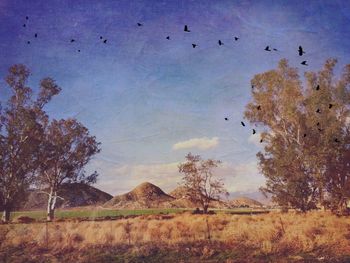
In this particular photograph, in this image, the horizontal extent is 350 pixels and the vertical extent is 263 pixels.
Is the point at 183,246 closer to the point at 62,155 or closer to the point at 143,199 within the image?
the point at 62,155

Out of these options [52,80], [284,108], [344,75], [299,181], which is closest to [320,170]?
[299,181]

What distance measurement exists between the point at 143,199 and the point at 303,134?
9495 cm

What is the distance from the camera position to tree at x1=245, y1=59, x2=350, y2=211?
31506 mm

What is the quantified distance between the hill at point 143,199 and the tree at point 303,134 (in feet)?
Result: 248

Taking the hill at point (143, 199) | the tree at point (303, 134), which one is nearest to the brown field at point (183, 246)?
the tree at point (303, 134)

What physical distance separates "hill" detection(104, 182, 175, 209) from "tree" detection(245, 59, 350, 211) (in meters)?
75.5

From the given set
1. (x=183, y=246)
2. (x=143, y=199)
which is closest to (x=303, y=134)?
(x=183, y=246)

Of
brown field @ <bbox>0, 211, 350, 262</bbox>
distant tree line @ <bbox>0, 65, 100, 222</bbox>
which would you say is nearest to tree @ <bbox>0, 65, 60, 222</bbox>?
distant tree line @ <bbox>0, 65, 100, 222</bbox>

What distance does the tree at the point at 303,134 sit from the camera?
1240 inches

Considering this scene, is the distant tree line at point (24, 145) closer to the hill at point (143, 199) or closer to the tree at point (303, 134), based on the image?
the tree at point (303, 134)

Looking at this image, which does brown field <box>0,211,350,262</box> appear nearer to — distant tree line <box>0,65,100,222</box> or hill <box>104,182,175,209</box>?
distant tree line <box>0,65,100,222</box>

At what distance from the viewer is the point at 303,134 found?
33438mm

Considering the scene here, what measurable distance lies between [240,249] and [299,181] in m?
19.4

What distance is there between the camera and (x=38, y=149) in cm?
4044
